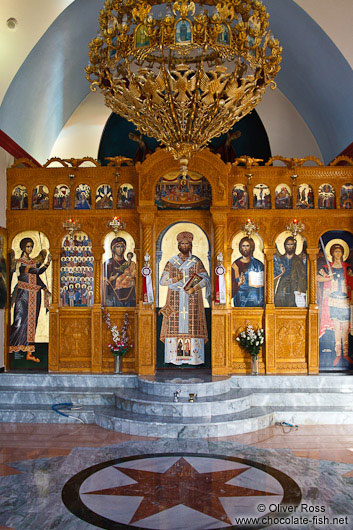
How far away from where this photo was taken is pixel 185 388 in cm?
965

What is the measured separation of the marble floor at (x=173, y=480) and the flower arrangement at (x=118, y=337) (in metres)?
2.31

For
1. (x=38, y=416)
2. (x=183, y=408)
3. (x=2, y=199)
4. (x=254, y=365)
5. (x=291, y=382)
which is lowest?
(x=38, y=416)

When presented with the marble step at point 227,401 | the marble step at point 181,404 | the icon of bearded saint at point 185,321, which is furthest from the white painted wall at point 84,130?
the marble step at point 181,404

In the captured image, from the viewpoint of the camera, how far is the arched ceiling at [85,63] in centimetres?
1045

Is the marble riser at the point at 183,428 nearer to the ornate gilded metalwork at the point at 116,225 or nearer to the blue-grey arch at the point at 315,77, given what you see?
the ornate gilded metalwork at the point at 116,225

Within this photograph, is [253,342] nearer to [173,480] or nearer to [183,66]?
[173,480]

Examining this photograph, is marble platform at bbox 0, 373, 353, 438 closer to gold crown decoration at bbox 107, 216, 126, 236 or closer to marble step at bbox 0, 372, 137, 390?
marble step at bbox 0, 372, 137, 390

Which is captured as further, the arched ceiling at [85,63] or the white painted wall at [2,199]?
the white painted wall at [2,199]

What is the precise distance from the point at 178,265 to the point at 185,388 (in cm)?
294

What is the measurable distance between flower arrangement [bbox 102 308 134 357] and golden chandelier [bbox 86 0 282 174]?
5203mm

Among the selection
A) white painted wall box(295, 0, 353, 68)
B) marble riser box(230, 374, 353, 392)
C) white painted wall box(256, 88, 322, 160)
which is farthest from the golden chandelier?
white painted wall box(256, 88, 322, 160)

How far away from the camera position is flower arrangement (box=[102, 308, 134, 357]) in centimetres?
1095

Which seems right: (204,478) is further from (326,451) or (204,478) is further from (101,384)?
(101,384)

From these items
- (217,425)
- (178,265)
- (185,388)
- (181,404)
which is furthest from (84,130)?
(217,425)
